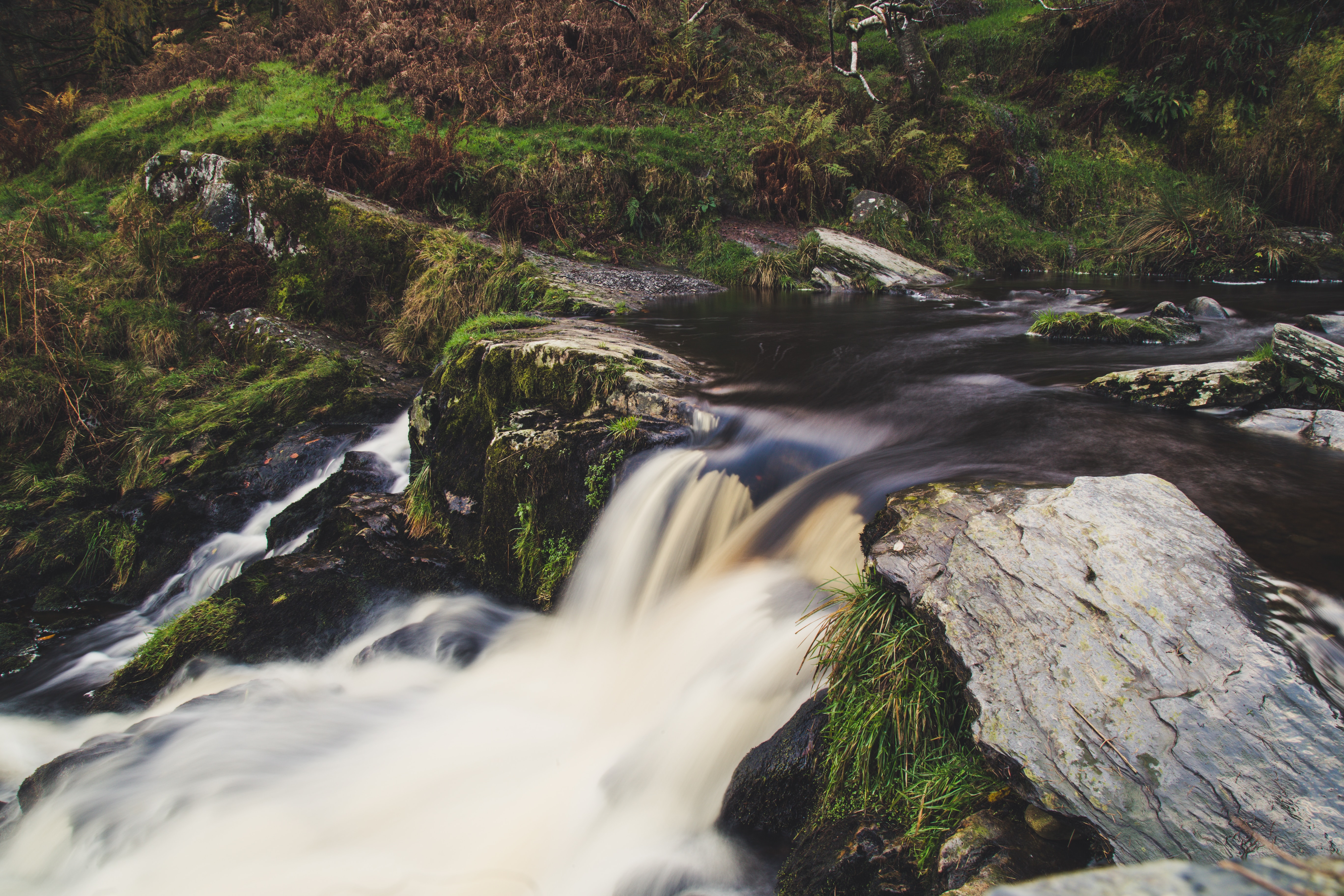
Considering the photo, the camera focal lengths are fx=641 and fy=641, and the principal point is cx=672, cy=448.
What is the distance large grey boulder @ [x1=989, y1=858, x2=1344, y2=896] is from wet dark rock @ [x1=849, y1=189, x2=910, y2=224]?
1375 centimetres

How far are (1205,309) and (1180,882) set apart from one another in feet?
28.5

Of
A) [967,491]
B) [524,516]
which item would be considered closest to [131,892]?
[524,516]

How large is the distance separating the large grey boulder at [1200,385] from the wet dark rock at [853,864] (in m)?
3.75

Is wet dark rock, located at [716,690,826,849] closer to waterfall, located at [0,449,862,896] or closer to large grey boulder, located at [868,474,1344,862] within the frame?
waterfall, located at [0,449,862,896]

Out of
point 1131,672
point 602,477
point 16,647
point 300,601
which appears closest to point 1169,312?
point 602,477

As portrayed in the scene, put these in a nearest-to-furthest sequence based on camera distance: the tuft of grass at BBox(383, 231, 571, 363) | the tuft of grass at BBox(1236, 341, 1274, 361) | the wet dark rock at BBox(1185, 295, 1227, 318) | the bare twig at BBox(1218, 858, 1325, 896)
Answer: the bare twig at BBox(1218, 858, 1325, 896)
the tuft of grass at BBox(1236, 341, 1274, 361)
the wet dark rock at BBox(1185, 295, 1227, 318)
the tuft of grass at BBox(383, 231, 571, 363)

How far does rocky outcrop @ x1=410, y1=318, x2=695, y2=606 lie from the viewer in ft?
14.6

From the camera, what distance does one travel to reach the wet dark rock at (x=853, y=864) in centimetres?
200

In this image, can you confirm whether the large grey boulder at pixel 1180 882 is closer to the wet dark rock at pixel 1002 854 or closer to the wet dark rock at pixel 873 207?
the wet dark rock at pixel 1002 854

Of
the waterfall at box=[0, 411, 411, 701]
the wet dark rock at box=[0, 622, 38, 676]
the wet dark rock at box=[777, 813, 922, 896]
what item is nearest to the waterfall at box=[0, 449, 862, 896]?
the wet dark rock at box=[777, 813, 922, 896]

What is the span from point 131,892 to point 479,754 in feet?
4.89

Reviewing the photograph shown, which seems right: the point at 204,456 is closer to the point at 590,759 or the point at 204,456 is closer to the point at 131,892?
the point at 131,892

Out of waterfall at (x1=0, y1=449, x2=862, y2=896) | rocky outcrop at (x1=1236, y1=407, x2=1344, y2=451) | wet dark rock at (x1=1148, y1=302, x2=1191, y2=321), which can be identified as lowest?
waterfall at (x1=0, y1=449, x2=862, y2=896)

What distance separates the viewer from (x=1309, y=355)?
3949 millimetres
